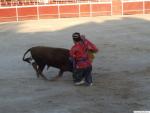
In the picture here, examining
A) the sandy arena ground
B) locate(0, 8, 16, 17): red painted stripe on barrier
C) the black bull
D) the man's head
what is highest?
the man's head

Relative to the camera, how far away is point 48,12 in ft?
85.7

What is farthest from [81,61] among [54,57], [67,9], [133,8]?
[133,8]

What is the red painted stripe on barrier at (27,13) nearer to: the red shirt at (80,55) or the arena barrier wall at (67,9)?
the arena barrier wall at (67,9)

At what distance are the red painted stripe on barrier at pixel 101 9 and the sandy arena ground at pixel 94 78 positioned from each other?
6419mm

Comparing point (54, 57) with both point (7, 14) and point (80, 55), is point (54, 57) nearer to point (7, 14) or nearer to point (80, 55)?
point (80, 55)

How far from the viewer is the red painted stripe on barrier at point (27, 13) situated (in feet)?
84.3

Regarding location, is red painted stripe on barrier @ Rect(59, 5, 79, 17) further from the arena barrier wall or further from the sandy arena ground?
the sandy arena ground

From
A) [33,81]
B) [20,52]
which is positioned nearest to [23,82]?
[33,81]

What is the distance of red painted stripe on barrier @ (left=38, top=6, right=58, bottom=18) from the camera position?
2600 cm

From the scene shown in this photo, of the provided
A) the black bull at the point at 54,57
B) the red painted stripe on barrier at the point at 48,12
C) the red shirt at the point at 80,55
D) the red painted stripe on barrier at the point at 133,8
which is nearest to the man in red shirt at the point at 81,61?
the red shirt at the point at 80,55

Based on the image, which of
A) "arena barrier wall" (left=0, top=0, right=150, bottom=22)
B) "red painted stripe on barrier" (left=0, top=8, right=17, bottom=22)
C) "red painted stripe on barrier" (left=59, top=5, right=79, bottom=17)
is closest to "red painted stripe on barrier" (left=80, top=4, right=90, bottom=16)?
"arena barrier wall" (left=0, top=0, right=150, bottom=22)

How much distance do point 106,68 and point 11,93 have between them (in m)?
2.95

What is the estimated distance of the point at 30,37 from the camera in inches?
733

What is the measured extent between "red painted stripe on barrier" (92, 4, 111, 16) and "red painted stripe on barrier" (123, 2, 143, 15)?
803 millimetres
